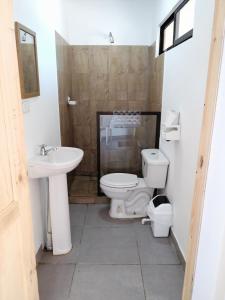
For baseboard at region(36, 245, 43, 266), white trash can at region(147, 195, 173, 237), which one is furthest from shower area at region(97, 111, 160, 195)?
baseboard at region(36, 245, 43, 266)

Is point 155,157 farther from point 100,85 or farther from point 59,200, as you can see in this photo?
point 100,85

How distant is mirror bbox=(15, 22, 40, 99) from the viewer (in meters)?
1.69

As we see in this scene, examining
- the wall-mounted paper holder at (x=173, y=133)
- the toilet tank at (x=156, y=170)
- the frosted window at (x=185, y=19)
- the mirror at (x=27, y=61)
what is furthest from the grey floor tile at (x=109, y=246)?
the frosted window at (x=185, y=19)

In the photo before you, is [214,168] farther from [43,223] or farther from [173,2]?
[173,2]

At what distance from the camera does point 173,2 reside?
7.87 ft

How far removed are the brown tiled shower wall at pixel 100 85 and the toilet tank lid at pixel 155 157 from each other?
1004 mm

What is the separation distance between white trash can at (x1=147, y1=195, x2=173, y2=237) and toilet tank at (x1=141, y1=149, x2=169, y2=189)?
217 millimetres

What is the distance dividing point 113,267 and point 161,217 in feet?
2.16

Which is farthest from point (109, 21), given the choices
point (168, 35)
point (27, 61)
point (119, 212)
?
point (119, 212)

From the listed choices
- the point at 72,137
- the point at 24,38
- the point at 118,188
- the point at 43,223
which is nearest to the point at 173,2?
the point at 24,38

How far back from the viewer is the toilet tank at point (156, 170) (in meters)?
2.46

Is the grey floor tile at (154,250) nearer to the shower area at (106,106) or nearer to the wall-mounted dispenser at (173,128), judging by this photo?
the shower area at (106,106)

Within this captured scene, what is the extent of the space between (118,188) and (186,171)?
88cm

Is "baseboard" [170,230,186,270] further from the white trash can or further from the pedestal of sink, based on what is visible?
the pedestal of sink
